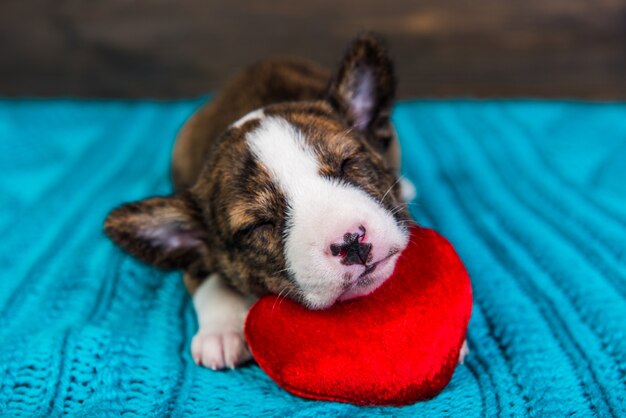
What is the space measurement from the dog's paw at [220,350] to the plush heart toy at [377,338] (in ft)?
0.55

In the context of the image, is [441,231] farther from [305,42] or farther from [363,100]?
[305,42]

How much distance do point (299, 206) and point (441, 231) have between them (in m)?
1.08

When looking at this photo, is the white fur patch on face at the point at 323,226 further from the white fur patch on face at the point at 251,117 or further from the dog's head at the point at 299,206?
the white fur patch on face at the point at 251,117

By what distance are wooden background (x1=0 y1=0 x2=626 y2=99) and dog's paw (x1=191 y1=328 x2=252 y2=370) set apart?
9.51 feet

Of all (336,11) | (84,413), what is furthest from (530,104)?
(84,413)

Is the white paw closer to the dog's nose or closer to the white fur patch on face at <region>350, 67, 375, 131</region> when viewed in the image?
the dog's nose

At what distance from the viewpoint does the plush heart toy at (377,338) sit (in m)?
1.70

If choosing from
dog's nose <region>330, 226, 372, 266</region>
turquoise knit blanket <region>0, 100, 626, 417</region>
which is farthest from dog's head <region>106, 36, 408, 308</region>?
turquoise knit blanket <region>0, 100, 626, 417</region>

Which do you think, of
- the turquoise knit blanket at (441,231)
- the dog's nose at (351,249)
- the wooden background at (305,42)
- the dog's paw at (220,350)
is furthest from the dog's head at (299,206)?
the wooden background at (305,42)

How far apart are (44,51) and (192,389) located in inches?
141

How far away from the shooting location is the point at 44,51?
4.74 metres

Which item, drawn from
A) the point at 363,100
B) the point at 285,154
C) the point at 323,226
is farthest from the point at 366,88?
the point at 323,226

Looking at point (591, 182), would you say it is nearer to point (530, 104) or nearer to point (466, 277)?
point (530, 104)

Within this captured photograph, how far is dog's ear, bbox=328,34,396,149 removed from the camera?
227 centimetres
